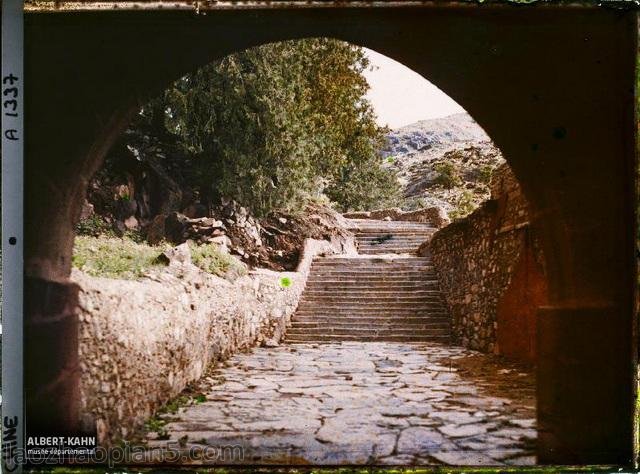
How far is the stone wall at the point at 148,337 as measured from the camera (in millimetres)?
3238

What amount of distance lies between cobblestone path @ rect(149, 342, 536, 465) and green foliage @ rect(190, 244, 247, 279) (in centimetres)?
131

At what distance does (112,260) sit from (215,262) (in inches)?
89.4

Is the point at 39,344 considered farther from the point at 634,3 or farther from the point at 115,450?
the point at 634,3

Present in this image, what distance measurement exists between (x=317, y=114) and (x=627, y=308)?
9738mm

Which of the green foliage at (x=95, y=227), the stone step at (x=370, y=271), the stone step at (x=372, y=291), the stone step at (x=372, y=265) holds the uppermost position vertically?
the green foliage at (x=95, y=227)

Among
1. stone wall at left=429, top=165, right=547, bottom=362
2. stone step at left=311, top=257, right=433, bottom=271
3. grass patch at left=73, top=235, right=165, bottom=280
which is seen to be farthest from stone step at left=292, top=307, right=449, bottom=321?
grass patch at left=73, top=235, right=165, bottom=280

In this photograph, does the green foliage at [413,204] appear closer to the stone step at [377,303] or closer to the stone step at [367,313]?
the stone step at [377,303]

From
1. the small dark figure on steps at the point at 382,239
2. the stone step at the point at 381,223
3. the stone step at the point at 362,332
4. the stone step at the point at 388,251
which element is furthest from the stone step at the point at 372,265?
the stone step at the point at 381,223

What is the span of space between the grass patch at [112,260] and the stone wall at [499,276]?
4.86 metres

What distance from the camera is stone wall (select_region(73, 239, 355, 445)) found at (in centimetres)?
324

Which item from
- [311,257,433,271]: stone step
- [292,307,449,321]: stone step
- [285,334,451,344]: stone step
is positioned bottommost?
[285,334,451,344]: stone step

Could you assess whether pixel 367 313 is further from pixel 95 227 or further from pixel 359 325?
pixel 95 227

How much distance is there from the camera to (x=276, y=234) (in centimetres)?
1402

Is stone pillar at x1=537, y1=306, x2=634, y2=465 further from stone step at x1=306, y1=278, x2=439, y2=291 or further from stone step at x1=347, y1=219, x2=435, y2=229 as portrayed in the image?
stone step at x1=347, y1=219, x2=435, y2=229
